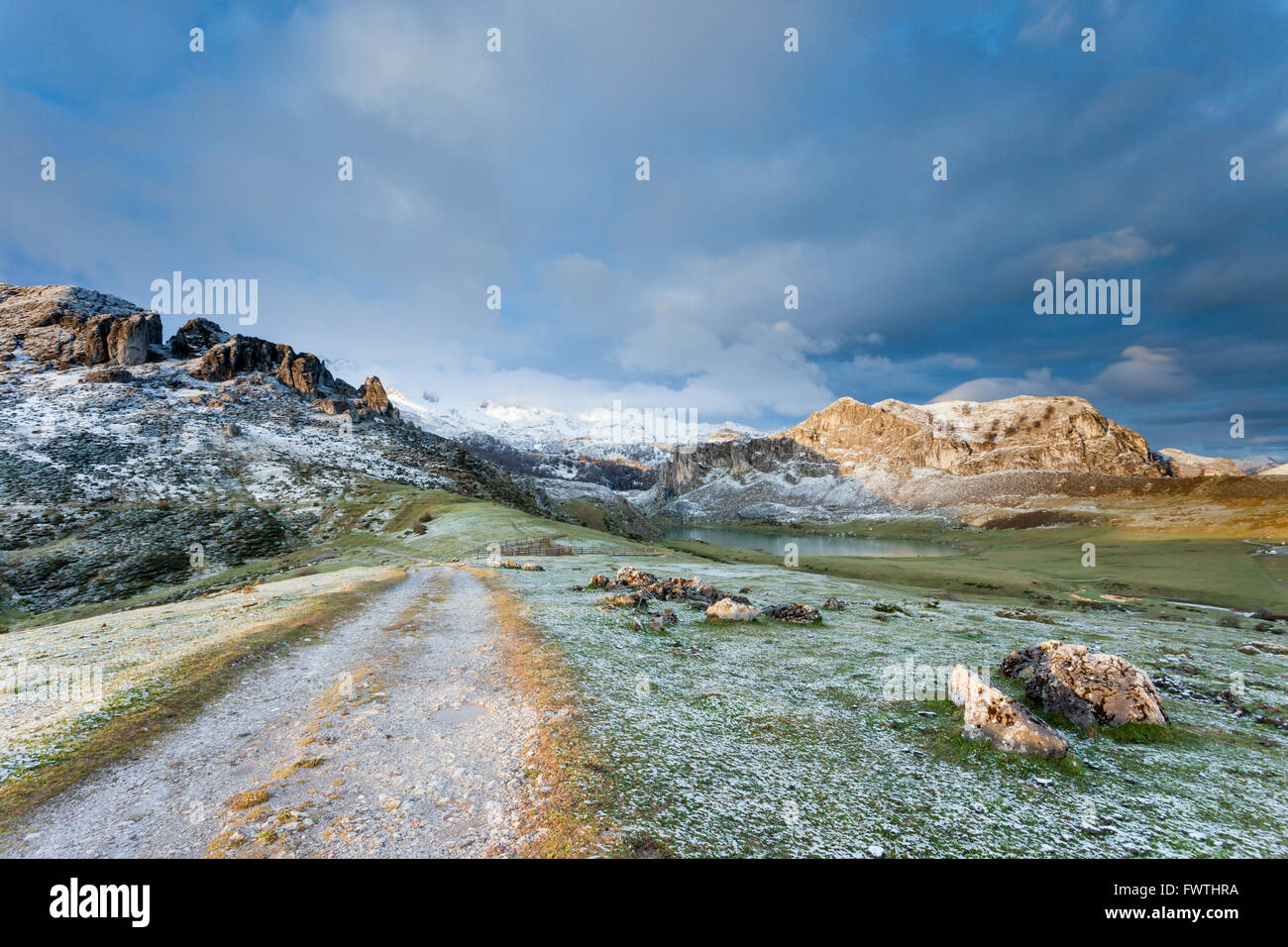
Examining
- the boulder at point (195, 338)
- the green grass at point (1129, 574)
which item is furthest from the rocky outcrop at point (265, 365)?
the green grass at point (1129, 574)

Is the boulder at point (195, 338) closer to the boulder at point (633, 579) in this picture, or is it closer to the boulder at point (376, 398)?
the boulder at point (376, 398)

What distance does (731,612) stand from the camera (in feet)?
73.3

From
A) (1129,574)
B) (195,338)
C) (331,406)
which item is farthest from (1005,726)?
(195,338)

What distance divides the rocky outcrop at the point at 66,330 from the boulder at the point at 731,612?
209 metres

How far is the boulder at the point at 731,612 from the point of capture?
73.1 feet

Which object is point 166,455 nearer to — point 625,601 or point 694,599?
point 625,601

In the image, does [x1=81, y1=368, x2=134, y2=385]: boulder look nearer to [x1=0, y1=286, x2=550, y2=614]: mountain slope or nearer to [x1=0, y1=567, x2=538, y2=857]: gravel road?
[x1=0, y1=286, x2=550, y2=614]: mountain slope

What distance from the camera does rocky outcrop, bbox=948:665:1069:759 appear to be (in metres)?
9.57

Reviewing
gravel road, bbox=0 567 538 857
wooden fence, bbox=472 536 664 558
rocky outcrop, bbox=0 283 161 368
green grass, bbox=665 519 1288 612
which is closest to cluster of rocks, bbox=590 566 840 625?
gravel road, bbox=0 567 538 857

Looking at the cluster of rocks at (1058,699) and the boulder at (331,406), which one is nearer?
the cluster of rocks at (1058,699)

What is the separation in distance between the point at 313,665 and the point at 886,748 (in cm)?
1701
